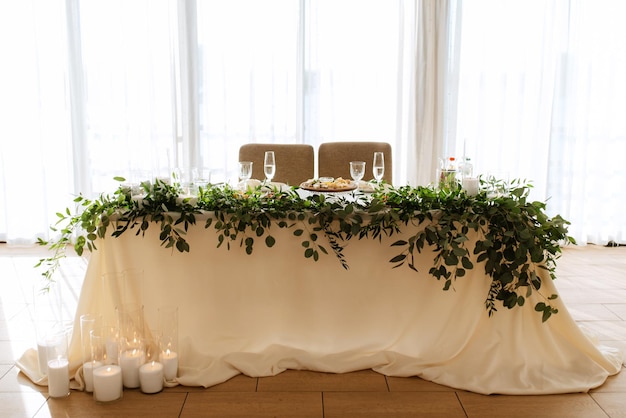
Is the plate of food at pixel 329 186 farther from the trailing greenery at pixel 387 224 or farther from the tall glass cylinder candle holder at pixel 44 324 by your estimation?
the tall glass cylinder candle holder at pixel 44 324

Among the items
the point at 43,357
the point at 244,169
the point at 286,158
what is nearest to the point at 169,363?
the point at 43,357

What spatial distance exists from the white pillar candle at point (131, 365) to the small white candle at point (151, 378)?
0.10 feet

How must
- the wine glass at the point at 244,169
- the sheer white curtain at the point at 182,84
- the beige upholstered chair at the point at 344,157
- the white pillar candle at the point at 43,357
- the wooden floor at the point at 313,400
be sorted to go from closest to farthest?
the wooden floor at the point at 313,400
the white pillar candle at the point at 43,357
the wine glass at the point at 244,169
the beige upholstered chair at the point at 344,157
the sheer white curtain at the point at 182,84

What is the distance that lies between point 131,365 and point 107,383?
0.38ft

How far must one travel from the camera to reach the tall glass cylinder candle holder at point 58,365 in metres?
2.14

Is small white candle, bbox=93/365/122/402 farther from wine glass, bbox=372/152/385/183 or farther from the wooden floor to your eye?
wine glass, bbox=372/152/385/183

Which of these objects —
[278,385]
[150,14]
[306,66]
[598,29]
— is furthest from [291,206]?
[598,29]

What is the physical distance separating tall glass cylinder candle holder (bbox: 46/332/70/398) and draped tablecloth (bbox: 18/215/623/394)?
12 cm

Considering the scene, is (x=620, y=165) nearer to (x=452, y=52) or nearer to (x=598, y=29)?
(x=598, y=29)

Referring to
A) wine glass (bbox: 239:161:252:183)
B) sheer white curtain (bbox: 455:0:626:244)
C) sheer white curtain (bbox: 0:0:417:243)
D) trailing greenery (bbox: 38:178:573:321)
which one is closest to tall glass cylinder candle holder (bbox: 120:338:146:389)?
trailing greenery (bbox: 38:178:573:321)

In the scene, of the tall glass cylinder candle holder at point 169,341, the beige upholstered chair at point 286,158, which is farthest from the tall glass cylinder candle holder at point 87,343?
the beige upholstered chair at point 286,158

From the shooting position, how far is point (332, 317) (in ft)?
7.75

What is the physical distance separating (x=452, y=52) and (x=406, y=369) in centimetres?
280

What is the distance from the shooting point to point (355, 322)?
2369mm
